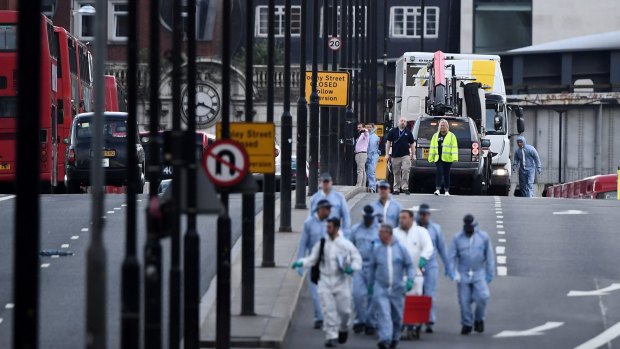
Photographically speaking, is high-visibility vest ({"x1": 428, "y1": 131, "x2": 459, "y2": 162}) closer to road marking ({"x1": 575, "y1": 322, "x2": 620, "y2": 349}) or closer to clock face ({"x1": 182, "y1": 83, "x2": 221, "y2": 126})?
road marking ({"x1": 575, "y1": 322, "x2": 620, "y2": 349})

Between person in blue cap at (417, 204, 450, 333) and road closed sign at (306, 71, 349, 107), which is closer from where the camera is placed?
person in blue cap at (417, 204, 450, 333)

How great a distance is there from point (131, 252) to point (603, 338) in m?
10.1

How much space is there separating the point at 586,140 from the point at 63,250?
104ft

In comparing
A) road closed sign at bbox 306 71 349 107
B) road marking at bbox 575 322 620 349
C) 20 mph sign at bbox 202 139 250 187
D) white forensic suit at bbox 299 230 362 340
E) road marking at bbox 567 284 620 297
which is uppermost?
road closed sign at bbox 306 71 349 107

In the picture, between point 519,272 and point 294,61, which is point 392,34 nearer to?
point 294,61

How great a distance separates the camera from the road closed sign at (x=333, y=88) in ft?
139

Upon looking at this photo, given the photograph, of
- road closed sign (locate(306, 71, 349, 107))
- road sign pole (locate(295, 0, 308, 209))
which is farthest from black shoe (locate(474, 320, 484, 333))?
road closed sign (locate(306, 71, 349, 107))

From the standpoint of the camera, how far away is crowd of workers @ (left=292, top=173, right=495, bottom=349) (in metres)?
23.2

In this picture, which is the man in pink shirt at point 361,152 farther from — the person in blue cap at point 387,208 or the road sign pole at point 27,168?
the road sign pole at point 27,168

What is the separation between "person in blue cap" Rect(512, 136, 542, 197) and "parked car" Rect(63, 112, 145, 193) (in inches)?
376

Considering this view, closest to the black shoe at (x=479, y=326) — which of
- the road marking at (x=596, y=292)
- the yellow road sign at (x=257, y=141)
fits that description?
the yellow road sign at (x=257, y=141)

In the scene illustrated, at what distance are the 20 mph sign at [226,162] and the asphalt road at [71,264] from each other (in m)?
2.75

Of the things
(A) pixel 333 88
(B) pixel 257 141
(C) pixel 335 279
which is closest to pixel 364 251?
(C) pixel 335 279

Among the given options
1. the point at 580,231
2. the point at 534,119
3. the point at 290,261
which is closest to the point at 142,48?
the point at 534,119
